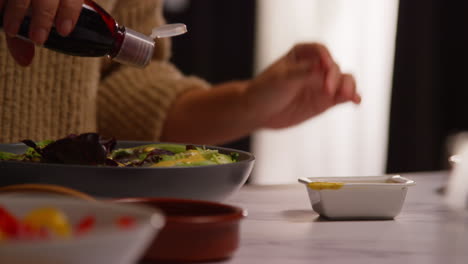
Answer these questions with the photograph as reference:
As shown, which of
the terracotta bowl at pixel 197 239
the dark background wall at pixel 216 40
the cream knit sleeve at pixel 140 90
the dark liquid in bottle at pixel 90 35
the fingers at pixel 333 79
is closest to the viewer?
the terracotta bowl at pixel 197 239

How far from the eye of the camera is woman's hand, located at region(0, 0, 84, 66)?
0.82 meters

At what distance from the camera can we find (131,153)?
85 cm

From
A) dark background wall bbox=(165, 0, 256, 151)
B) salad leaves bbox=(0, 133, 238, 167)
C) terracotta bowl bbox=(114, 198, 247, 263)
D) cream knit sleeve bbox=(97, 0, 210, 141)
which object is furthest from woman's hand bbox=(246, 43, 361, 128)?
dark background wall bbox=(165, 0, 256, 151)

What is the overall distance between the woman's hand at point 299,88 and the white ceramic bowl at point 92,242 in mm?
768

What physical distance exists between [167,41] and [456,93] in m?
1.68

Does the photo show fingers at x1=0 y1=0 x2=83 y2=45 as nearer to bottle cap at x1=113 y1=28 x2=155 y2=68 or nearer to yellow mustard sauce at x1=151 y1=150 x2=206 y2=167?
bottle cap at x1=113 y1=28 x2=155 y2=68

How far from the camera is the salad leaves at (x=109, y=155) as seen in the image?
2.44 feet

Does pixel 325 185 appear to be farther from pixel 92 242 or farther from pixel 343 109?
pixel 343 109

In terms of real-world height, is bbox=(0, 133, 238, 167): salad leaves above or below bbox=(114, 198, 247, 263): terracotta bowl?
above

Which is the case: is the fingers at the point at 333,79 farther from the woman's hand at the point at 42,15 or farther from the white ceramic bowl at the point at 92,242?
the white ceramic bowl at the point at 92,242

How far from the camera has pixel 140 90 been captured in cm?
172

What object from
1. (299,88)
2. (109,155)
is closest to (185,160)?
(109,155)

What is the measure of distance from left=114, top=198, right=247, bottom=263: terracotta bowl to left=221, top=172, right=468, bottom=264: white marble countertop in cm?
3

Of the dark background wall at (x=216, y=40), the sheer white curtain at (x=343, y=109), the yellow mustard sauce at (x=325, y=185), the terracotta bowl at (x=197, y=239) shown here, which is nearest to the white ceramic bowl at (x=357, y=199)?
the yellow mustard sauce at (x=325, y=185)
